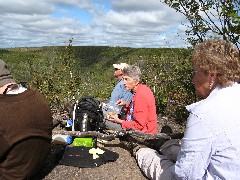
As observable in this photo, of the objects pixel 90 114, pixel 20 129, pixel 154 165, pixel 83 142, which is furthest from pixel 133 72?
pixel 20 129

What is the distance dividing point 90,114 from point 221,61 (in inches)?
120

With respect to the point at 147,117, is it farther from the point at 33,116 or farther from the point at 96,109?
the point at 33,116

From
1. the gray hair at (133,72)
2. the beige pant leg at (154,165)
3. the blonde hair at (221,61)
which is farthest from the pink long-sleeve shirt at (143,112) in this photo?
the blonde hair at (221,61)

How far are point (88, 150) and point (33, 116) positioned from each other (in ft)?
4.59

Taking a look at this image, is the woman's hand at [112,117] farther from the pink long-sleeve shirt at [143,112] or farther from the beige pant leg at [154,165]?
the beige pant leg at [154,165]

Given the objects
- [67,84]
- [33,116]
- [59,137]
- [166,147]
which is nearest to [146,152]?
[166,147]

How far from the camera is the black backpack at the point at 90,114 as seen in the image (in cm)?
527

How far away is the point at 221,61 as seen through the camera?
101 inches

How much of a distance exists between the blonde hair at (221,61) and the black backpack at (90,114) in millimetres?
2892

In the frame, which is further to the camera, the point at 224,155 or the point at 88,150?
the point at 88,150

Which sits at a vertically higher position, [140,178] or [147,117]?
[147,117]

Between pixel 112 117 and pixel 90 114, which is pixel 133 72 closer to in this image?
pixel 112 117

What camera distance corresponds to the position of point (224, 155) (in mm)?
2557

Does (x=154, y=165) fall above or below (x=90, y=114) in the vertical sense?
below
